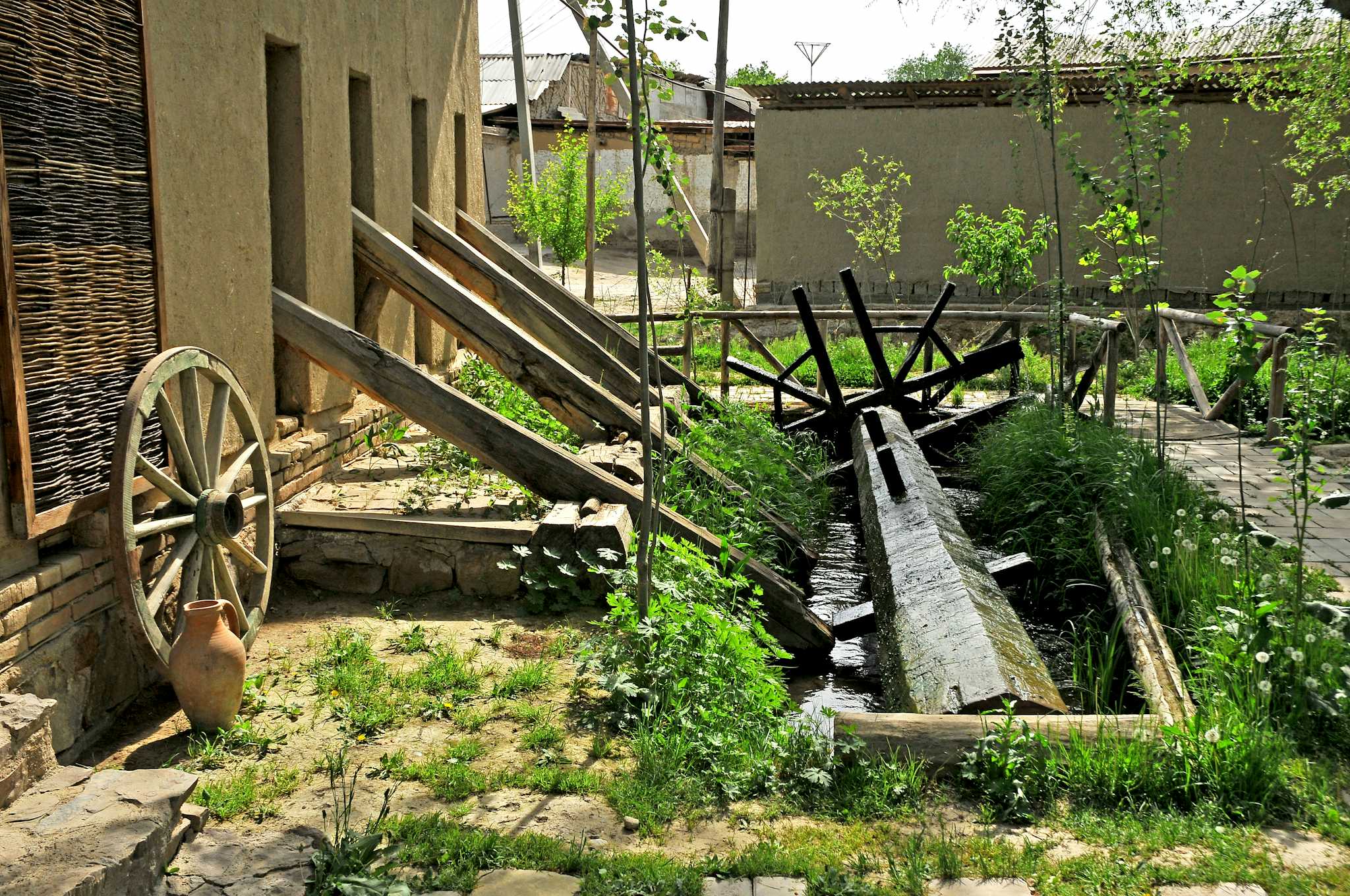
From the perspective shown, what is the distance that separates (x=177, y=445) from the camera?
4.08 meters

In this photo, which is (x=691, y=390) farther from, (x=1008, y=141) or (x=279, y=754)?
(x=1008, y=141)

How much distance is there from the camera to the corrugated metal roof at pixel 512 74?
25.1m

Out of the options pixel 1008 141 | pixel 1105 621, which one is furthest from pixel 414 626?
pixel 1008 141

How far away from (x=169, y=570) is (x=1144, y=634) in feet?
13.1

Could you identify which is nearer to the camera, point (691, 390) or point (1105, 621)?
point (1105, 621)

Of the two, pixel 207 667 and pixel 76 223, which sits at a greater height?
pixel 76 223

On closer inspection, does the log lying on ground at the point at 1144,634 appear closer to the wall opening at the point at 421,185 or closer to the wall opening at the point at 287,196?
the wall opening at the point at 287,196

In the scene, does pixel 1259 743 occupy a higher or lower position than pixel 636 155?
lower

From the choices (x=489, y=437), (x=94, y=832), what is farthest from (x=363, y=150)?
(x=94, y=832)

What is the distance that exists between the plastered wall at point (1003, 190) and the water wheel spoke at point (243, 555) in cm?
1236

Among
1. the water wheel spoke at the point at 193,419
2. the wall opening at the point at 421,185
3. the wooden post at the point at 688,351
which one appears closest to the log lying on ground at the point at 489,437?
the water wheel spoke at the point at 193,419

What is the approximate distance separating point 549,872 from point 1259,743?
2.31 meters

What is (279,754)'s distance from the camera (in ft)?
12.2

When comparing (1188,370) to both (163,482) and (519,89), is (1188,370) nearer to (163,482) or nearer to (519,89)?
(163,482)
